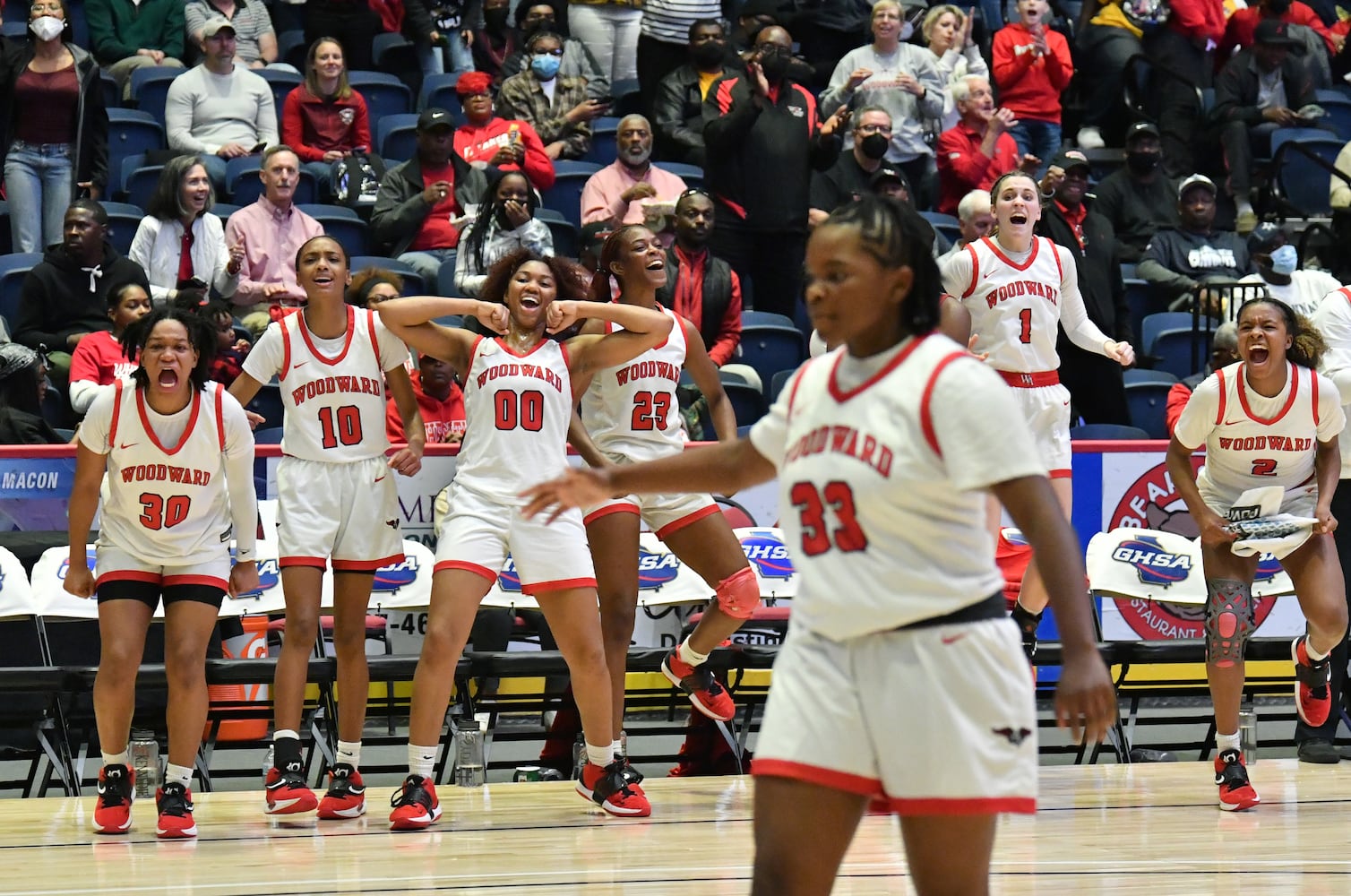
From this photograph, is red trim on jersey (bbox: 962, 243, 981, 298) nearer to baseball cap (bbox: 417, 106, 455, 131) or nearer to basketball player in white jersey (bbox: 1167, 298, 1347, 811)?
basketball player in white jersey (bbox: 1167, 298, 1347, 811)

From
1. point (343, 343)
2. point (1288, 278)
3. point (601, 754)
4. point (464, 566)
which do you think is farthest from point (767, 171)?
point (464, 566)

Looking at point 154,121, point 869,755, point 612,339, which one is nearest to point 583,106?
point 154,121

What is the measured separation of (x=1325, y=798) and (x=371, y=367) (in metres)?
4.32

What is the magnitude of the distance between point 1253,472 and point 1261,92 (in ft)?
27.2

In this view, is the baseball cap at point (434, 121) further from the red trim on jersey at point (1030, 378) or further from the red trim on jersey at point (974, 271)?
the red trim on jersey at point (1030, 378)

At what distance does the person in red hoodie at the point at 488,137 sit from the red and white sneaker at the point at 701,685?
5.07 m

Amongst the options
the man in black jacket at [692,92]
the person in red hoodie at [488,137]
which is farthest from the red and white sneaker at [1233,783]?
the man in black jacket at [692,92]

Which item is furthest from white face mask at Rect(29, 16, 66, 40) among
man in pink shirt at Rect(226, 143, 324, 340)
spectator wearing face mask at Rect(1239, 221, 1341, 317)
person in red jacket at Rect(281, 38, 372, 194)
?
spectator wearing face mask at Rect(1239, 221, 1341, 317)

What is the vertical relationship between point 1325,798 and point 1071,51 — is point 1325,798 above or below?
below

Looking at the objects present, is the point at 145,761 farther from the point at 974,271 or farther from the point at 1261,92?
the point at 1261,92

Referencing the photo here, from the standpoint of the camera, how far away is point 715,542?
24.6 ft

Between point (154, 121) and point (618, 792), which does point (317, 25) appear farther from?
point (618, 792)

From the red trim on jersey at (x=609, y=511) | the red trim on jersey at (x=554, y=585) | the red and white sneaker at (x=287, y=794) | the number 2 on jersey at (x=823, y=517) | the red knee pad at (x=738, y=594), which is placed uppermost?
the number 2 on jersey at (x=823, y=517)

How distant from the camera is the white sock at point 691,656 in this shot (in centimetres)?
774
